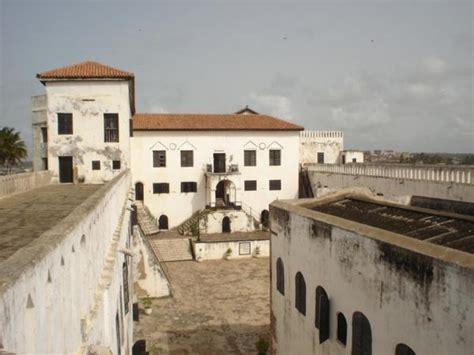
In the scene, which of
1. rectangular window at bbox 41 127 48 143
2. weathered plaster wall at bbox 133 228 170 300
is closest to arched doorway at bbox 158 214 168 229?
rectangular window at bbox 41 127 48 143

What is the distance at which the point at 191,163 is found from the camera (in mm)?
33375

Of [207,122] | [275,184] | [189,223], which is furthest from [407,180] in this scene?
[207,122]

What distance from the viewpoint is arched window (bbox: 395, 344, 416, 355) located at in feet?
23.0

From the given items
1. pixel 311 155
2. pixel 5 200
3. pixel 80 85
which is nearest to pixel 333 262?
pixel 5 200

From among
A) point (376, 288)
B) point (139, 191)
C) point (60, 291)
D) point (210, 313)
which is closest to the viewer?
point (60, 291)

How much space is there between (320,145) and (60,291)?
38.3 metres

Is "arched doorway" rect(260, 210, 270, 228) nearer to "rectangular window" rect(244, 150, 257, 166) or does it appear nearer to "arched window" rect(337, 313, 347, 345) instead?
"rectangular window" rect(244, 150, 257, 166)

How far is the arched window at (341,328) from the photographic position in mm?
9193

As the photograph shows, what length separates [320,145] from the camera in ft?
133

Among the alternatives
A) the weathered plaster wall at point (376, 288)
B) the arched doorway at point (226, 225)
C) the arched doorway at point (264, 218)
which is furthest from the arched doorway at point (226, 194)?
the weathered plaster wall at point (376, 288)

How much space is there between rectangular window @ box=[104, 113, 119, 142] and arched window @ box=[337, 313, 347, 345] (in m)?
19.7

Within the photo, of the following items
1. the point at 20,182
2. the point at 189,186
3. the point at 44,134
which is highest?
the point at 44,134

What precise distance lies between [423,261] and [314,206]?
21.9 feet

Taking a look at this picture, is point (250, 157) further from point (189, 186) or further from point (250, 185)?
point (189, 186)
